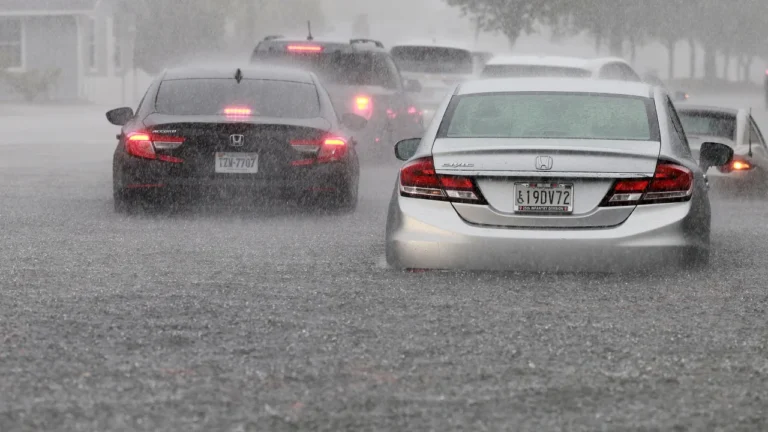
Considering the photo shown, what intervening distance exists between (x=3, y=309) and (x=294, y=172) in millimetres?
4888

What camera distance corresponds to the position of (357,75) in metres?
18.9

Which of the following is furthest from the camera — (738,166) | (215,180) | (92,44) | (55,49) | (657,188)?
(92,44)

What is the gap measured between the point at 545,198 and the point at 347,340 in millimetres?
1954

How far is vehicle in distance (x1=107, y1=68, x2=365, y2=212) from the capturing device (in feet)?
39.8

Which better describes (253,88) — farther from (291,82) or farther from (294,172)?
(294,172)

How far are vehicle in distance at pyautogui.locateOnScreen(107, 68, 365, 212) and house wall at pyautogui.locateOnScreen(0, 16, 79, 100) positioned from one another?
35915mm

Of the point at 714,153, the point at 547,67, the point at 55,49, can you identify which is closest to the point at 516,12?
the point at 55,49

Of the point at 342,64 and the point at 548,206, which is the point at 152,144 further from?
the point at 342,64

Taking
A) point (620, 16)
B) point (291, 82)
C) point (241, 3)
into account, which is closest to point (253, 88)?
point (291, 82)

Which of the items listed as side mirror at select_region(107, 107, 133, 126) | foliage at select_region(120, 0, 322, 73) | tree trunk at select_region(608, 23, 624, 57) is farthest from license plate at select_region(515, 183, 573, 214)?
tree trunk at select_region(608, 23, 624, 57)

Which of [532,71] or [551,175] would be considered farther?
[532,71]

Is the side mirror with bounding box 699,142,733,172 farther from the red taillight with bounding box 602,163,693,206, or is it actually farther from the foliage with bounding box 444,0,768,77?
the foliage with bounding box 444,0,768,77

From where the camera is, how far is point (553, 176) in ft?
27.2

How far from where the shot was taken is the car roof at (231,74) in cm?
1338
